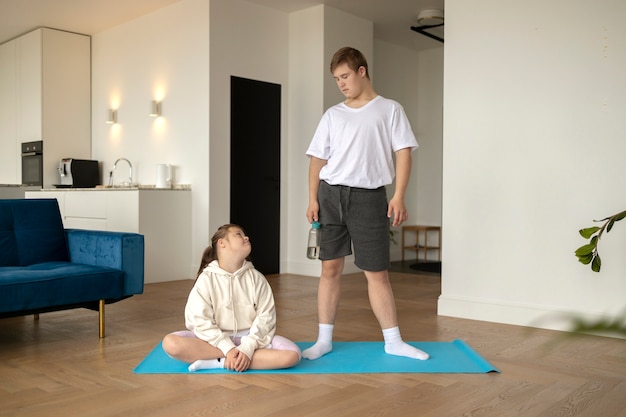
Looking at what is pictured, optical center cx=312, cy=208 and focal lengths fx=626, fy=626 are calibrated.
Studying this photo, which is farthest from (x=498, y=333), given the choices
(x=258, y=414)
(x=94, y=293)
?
(x=94, y=293)

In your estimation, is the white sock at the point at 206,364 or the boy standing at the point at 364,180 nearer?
the white sock at the point at 206,364

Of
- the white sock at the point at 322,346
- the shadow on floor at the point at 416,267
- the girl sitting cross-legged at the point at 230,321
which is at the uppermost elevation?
the girl sitting cross-legged at the point at 230,321

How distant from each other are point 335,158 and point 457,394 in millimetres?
1149

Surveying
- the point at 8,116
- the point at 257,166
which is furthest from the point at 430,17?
the point at 8,116

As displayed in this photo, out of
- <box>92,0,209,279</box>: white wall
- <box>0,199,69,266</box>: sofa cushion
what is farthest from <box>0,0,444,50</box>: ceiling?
<box>0,199,69,266</box>: sofa cushion

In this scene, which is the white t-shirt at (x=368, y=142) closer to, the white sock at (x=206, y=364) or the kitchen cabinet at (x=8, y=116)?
the white sock at (x=206, y=364)

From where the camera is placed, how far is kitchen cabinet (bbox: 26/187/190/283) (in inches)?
211

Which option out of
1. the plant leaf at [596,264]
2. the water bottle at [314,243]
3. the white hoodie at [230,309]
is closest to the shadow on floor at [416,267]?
the plant leaf at [596,264]

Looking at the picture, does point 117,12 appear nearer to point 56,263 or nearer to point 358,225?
point 56,263

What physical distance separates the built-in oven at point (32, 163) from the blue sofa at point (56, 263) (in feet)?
11.5

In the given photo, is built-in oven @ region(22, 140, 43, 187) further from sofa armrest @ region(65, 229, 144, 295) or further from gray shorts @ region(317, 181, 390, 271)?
gray shorts @ region(317, 181, 390, 271)

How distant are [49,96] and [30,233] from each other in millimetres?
3884

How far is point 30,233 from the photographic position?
3.50 meters

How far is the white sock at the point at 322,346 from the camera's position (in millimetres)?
2783
